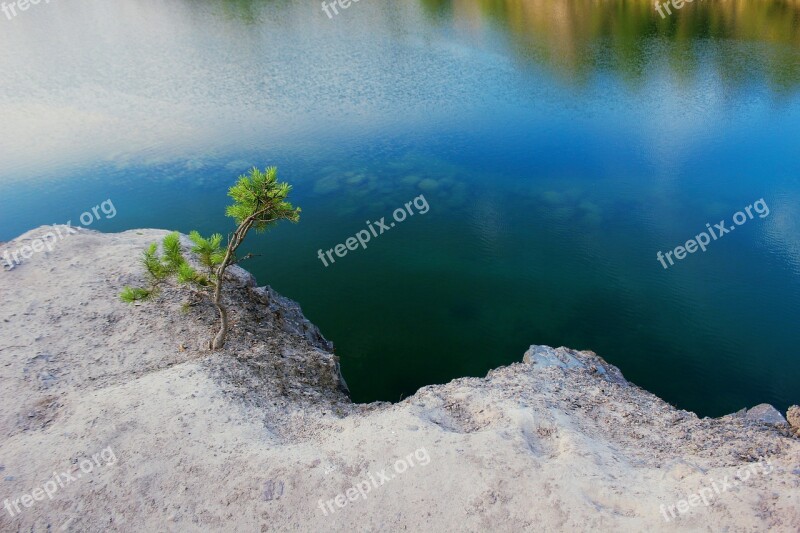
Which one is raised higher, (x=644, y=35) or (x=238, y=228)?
(x=238, y=228)

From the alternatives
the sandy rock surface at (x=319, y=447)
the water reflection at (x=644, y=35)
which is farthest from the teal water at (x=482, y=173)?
the sandy rock surface at (x=319, y=447)

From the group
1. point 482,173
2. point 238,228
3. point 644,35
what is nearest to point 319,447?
point 238,228

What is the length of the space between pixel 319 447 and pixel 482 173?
72.3 ft

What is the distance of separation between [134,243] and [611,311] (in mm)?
18519

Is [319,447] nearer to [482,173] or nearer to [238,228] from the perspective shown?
[238,228]

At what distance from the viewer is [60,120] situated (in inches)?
1422

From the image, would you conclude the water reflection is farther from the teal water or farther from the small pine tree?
the small pine tree

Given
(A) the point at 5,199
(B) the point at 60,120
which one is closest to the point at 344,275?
(A) the point at 5,199

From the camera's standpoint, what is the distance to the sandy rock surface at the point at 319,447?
28.1 feet

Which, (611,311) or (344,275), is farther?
(344,275)

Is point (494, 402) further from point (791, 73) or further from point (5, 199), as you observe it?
point (791, 73)

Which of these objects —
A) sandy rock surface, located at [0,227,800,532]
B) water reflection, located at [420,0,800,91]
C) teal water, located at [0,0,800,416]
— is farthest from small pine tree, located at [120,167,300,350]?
water reflection, located at [420,0,800,91]

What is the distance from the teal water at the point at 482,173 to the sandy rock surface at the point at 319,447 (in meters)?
5.29

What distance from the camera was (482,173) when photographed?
29094 mm
